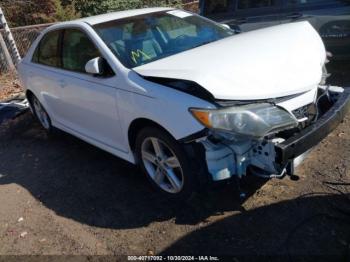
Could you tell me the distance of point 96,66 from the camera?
411 centimetres

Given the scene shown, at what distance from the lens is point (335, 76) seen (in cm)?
666

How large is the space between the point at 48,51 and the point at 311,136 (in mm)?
3654

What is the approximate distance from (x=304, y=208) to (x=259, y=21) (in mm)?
4155

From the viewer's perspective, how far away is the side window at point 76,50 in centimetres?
454

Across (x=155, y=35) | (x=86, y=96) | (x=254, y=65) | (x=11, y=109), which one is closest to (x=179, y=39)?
(x=155, y=35)

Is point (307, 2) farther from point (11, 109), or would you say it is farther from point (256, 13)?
point (11, 109)

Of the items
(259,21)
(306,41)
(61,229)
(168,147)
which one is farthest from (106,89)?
(259,21)

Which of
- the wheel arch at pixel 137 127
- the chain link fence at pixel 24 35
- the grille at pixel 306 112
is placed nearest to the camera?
the grille at pixel 306 112

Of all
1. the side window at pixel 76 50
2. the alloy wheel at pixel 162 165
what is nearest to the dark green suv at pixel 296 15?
the side window at pixel 76 50

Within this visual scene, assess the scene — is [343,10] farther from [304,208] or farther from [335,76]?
[304,208]

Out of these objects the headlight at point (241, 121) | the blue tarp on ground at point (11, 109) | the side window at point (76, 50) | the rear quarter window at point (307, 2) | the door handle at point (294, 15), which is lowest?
the blue tarp on ground at point (11, 109)

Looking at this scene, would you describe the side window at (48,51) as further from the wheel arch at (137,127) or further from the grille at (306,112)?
the grille at (306,112)

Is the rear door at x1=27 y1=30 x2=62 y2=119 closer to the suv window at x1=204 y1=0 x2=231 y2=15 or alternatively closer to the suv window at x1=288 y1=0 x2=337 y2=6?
the suv window at x1=204 y1=0 x2=231 y2=15

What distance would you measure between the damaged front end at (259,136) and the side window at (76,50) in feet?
5.56
